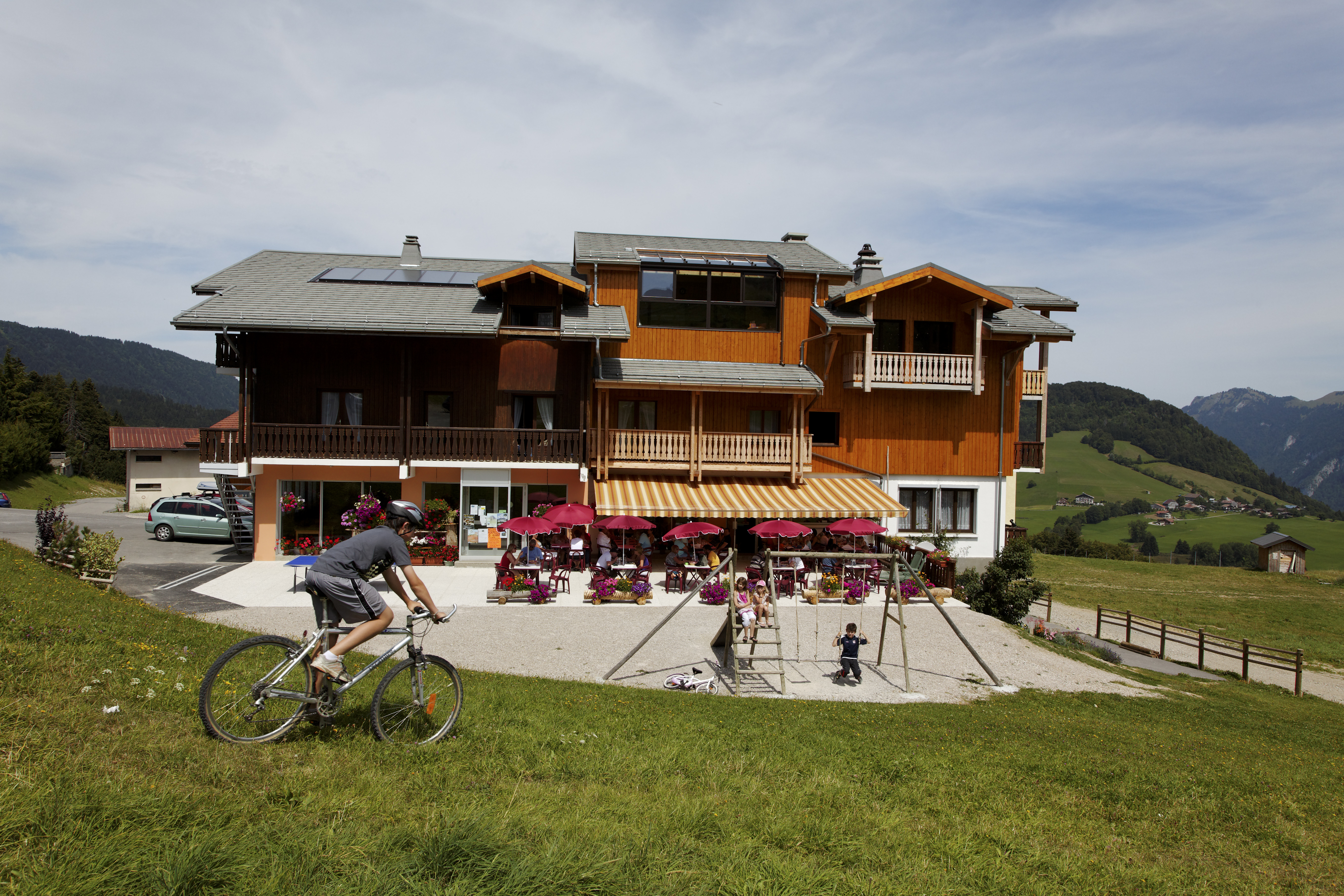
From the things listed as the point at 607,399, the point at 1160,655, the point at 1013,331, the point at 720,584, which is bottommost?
the point at 1160,655

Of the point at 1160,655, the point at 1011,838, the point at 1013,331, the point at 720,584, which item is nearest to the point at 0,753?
the point at 1011,838

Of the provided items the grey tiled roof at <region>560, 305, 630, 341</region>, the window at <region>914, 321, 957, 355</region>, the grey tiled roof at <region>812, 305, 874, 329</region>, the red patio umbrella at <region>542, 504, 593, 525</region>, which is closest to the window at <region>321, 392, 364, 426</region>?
the grey tiled roof at <region>560, 305, 630, 341</region>

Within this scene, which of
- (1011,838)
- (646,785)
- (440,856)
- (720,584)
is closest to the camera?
(440,856)

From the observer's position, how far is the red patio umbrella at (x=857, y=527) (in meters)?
22.2

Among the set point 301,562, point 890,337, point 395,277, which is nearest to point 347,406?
point 395,277

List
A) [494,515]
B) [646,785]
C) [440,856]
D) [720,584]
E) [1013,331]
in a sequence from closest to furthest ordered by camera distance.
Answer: [440,856], [646,785], [720,584], [494,515], [1013,331]

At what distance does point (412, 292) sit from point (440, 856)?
923 inches

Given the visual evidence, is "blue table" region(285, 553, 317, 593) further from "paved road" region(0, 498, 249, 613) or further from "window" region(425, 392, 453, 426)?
"window" region(425, 392, 453, 426)

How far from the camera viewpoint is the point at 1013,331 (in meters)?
27.1

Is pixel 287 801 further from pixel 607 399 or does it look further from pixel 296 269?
pixel 296 269

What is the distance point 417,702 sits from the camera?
22.7 ft

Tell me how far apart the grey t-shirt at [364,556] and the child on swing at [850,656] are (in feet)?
33.0

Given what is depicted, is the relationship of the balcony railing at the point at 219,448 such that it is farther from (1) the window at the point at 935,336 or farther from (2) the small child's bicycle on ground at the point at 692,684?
(1) the window at the point at 935,336

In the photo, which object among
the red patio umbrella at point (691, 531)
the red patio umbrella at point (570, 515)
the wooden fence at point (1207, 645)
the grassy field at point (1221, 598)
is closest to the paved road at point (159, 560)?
the red patio umbrella at point (570, 515)
